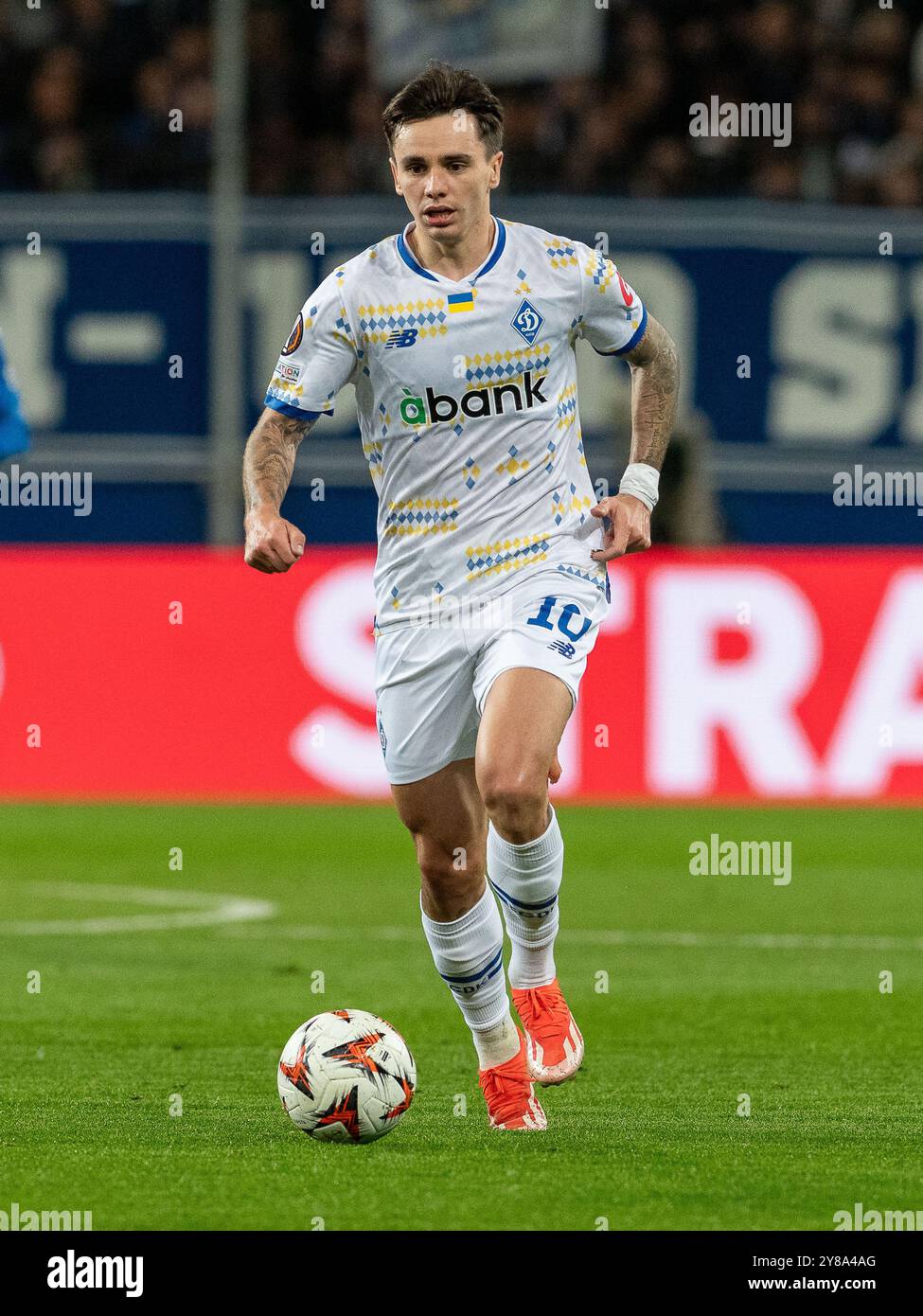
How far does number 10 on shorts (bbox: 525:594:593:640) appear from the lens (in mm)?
6227

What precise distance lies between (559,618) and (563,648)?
A: 0.08m

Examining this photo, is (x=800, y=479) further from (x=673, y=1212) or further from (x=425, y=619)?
(x=673, y=1212)

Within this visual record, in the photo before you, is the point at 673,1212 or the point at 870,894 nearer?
the point at 673,1212

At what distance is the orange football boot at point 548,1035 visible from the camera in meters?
6.39

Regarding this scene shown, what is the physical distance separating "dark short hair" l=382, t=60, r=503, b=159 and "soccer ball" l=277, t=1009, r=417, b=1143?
87.0 inches

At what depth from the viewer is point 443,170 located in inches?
242

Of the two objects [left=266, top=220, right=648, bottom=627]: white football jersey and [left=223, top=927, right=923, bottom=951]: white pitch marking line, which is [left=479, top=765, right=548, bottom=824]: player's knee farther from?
[left=223, top=927, right=923, bottom=951]: white pitch marking line

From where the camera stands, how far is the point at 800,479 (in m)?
18.4

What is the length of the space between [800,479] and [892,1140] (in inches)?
499

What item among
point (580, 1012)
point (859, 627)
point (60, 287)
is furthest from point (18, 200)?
point (580, 1012)

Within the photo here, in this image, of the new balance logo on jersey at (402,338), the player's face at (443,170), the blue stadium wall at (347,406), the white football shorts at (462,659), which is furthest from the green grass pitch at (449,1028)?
the blue stadium wall at (347,406)

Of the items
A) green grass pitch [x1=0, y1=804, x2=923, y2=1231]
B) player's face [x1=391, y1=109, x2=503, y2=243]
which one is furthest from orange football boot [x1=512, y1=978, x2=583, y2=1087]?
player's face [x1=391, y1=109, x2=503, y2=243]

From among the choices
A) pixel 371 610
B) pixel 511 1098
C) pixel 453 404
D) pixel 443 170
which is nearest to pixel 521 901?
pixel 511 1098

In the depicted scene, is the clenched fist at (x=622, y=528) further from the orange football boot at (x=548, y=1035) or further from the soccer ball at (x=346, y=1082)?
the soccer ball at (x=346, y=1082)
